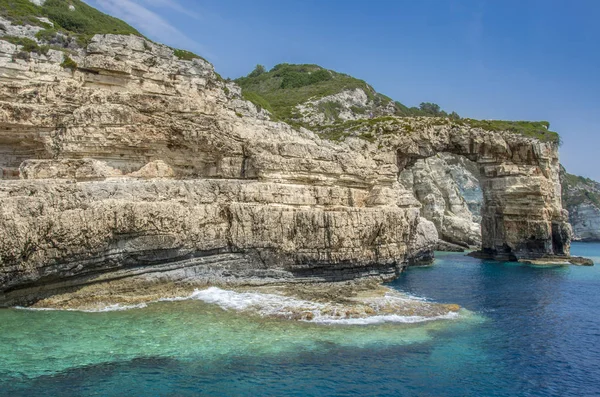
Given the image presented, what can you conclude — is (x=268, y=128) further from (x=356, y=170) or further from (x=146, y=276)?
(x=146, y=276)

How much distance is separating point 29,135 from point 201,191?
33.3 ft

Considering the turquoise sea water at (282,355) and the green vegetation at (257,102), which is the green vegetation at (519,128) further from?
the turquoise sea water at (282,355)

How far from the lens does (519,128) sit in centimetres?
5159

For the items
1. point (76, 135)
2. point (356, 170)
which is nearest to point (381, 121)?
point (356, 170)

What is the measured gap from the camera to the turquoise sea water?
41.6 feet

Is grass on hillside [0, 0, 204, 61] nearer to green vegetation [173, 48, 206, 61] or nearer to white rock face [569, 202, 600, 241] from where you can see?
green vegetation [173, 48, 206, 61]

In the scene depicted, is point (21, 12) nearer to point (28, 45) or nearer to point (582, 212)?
point (28, 45)

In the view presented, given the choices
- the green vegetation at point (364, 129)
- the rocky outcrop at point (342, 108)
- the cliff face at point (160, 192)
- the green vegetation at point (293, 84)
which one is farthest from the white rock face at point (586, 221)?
A: the cliff face at point (160, 192)

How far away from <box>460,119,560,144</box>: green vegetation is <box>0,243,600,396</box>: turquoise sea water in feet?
104

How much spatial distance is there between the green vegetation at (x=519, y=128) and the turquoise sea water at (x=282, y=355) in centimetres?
3176

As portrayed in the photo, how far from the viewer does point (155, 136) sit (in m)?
24.7

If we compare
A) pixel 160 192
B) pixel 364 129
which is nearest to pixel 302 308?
pixel 160 192

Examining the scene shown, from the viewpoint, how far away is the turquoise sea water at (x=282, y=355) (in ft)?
41.6

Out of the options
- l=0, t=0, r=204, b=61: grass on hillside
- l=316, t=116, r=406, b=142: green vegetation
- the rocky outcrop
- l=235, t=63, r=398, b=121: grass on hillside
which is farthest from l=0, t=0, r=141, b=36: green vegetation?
l=316, t=116, r=406, b=142: green vegetation
